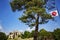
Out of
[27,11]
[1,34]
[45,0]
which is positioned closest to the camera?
[27,11]

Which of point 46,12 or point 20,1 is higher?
point 20,1

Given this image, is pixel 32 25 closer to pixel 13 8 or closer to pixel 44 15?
pixel 44 15

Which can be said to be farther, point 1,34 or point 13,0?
point 1,34

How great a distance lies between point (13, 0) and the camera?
120 ft

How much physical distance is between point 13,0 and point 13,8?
147 centimetres

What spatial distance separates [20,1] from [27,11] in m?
3.30

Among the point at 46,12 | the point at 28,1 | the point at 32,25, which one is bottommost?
the point at 32,25

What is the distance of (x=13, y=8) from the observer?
36.7 meters

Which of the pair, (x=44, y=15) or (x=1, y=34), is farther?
(x=1, y=34)

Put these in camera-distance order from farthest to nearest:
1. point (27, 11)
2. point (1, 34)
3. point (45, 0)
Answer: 1. point (1, 34)
2. point (45, 0)
3. point (27, 11)

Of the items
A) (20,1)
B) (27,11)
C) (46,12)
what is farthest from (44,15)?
(20,1)

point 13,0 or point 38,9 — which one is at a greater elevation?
A: point 13,0

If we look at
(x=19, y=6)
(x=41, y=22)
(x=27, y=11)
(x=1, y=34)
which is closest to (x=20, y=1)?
(x=19, y=6)

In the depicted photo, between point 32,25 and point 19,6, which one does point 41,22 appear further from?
point 19,6
